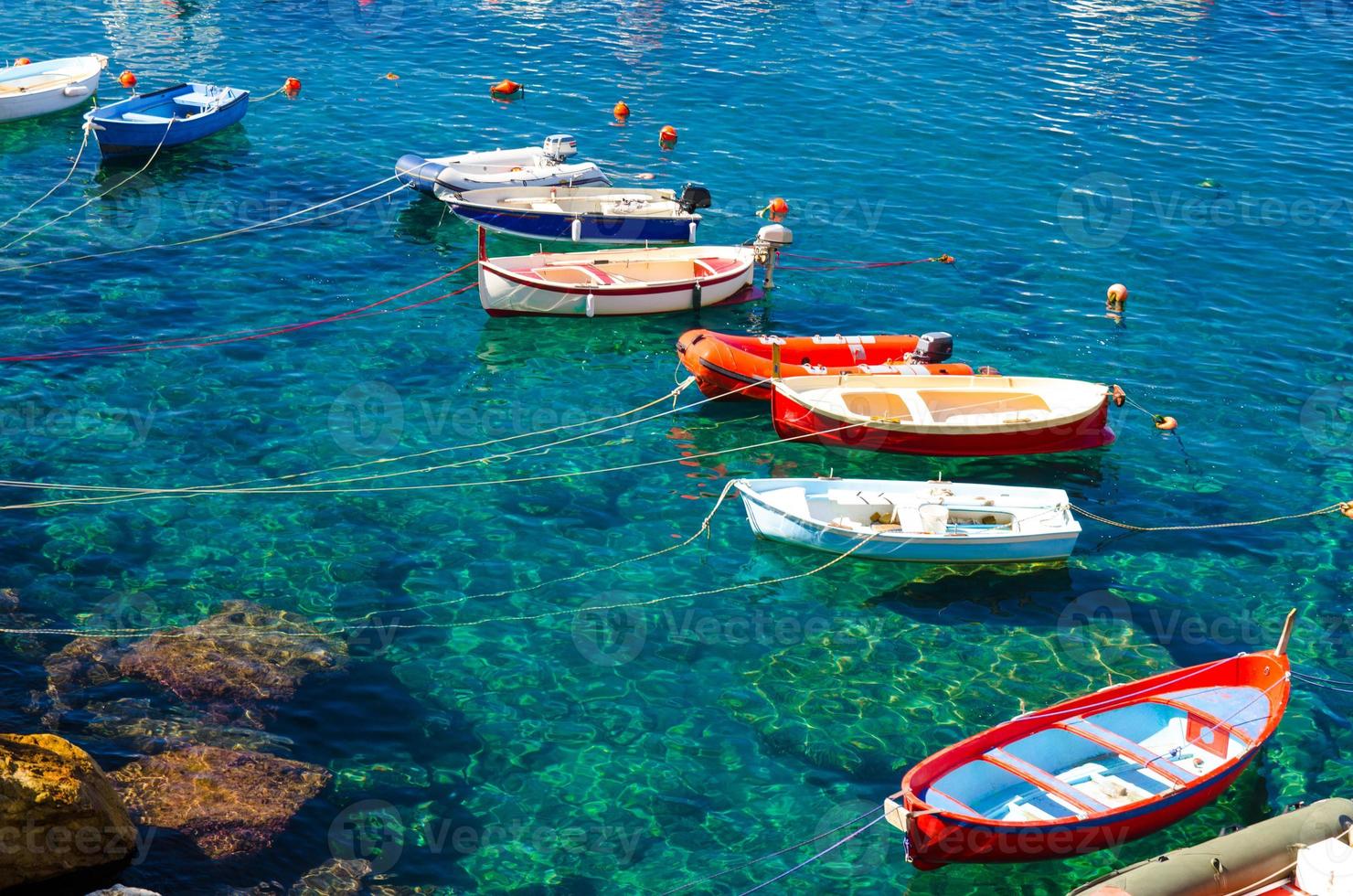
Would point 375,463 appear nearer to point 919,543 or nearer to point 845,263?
point 919,543

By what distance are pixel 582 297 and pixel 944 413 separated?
9834 millimetres

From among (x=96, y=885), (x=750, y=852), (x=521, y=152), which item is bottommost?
(x=750, y=852)

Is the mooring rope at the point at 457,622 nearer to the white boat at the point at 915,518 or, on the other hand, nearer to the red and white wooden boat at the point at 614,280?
the white boat at the point at 915,518

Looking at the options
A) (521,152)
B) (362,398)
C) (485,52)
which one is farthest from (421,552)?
(485,52)

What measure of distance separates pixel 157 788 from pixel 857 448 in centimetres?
1546

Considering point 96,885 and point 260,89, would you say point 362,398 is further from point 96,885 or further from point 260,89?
→ point 260,89

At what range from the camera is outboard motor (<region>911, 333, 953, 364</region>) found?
2895 cm

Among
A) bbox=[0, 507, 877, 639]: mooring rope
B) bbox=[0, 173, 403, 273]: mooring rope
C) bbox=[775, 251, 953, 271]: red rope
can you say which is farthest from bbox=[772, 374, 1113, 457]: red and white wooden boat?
bbox=[0, 173, 403, 273]: mooring rope

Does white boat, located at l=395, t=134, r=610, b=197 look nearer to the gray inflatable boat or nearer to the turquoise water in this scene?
the turquoise water

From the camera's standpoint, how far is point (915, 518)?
938 inches

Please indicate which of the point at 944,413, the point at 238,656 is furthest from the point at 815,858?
the point at 944,413

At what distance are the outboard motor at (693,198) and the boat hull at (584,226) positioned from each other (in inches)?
28.0

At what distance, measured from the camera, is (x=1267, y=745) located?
20172mm

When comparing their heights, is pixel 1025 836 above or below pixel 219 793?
below
